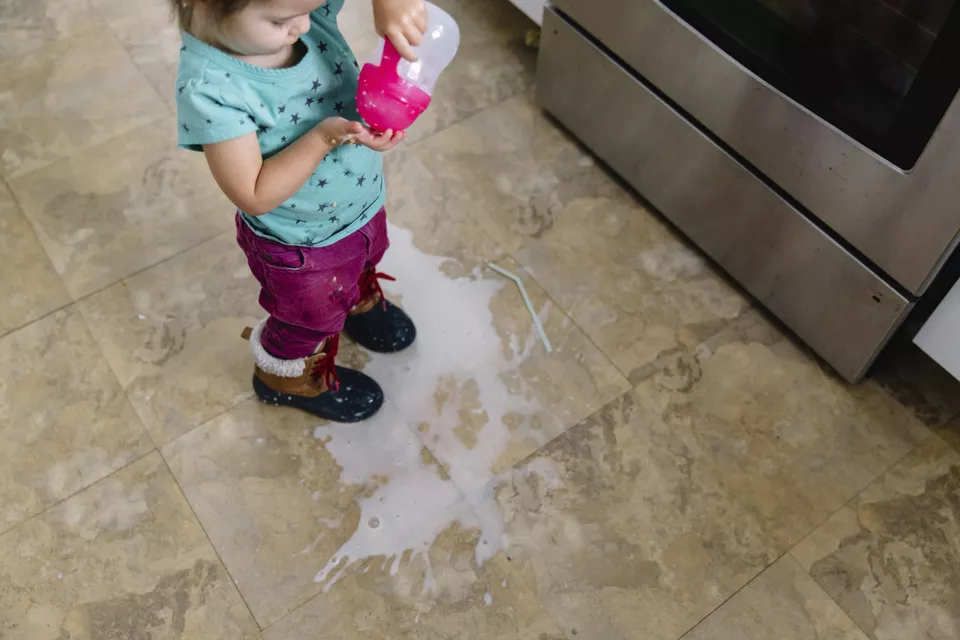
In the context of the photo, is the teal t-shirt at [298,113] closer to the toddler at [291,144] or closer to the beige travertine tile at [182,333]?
the toddler at [291,144]

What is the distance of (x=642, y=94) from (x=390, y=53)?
2.12ft

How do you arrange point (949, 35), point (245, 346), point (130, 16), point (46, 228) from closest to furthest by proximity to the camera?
point (949, 35) < point (245, 346) < point (46, 228) < point (130, 16)

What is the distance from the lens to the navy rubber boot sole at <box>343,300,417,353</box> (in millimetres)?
1211

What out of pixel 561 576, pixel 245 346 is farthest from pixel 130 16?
pixel 561 576

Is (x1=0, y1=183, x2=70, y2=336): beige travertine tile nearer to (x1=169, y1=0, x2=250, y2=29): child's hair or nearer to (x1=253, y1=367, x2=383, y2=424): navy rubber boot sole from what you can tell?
(x1=253, y1=367, x2=383, y2=424): navy rubber boot sole

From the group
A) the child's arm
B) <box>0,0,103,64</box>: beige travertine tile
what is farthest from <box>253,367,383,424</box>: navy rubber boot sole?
<box>0,0,103,64</box>: beige travertine tile

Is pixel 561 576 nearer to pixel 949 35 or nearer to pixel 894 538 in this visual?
pixel 894 538

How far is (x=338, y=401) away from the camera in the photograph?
1141mm

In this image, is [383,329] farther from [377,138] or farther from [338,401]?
[377,138]

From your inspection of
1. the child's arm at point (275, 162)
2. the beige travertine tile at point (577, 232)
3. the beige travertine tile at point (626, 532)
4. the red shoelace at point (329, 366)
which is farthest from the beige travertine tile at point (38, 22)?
the beige travertine tile at point (626, 532)

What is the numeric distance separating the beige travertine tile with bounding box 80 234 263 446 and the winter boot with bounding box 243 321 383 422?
78 mm

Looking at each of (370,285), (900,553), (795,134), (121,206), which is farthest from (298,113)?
(900,553)

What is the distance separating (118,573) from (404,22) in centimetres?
76

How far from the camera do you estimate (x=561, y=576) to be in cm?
104
